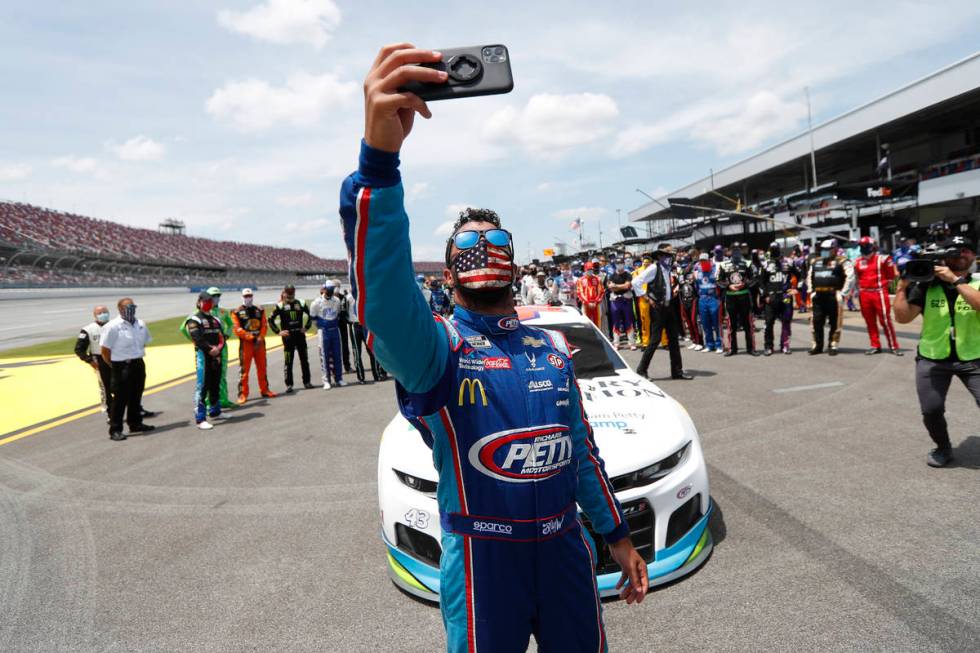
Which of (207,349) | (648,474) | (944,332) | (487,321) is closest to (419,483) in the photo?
(648,474)

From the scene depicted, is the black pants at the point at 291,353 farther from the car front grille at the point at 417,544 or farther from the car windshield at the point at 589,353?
the car front grille at the point at 417,544

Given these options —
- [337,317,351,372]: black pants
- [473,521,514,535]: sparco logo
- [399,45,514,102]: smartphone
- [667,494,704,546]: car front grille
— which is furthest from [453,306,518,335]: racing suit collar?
[337,317,351,372]: black pants

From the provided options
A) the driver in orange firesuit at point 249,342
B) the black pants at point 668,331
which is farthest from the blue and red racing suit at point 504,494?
the driver in orange firesuit at point 249,342

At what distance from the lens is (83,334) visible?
26.2ft

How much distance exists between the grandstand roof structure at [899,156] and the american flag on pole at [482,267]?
18.3m

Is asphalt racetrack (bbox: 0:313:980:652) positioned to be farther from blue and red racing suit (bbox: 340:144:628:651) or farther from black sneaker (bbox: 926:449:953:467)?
blue and red racing suit (bbox: 340:144:628:651)

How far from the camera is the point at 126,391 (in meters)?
7.29

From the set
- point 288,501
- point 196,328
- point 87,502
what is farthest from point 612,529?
point 196,328

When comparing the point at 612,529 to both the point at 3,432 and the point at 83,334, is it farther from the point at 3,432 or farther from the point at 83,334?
the point at 3,432

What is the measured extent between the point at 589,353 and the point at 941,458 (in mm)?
2836

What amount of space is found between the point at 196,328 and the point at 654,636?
23.4 feet

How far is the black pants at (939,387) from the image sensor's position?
14.0 ft

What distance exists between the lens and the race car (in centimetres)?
292

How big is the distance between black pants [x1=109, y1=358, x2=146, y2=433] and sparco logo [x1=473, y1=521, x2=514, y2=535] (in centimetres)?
746
